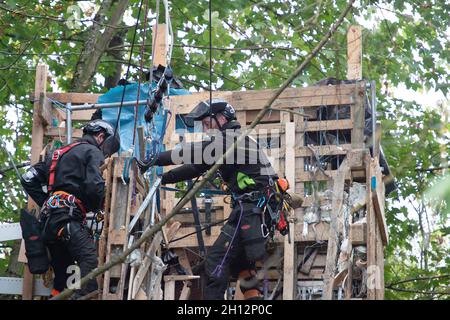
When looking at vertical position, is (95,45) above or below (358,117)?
above

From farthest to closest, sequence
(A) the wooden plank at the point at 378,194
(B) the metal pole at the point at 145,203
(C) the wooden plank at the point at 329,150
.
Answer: (C) the wooden plank at the point at 329,150
(A) the wooden plank at the point at 378,194
(B) the metal pole at the point at 145,203

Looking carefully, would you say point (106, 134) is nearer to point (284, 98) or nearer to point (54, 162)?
point (54, 162)

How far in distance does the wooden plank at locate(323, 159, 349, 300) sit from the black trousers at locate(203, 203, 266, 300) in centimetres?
71

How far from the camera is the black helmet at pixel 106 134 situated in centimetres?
1014

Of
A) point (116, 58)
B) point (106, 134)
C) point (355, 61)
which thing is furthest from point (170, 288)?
point (116, 58)

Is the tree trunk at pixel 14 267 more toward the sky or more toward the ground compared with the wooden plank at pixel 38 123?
more toward the ground

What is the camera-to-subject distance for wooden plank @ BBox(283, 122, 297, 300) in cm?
1013

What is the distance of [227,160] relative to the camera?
32.0 ft

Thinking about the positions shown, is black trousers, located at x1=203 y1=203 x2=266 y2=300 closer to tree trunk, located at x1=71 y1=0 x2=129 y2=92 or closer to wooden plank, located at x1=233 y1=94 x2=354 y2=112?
wooden plank, located at x1=233 y1=94 x2=354 y2=112

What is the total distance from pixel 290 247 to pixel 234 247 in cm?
90

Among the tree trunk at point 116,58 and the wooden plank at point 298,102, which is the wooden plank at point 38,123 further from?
the tree trunk at point 116,58

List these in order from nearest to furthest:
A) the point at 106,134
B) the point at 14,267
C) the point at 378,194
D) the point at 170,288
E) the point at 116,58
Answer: the point at 170,288 < the point at 106,134 < the point at 378,194 < the point at 14,267 < the point at 116,58

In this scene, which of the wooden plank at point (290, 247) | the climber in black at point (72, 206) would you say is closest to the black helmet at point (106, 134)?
the climber in black at point (72, 206)

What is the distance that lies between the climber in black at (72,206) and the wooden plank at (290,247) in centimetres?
192
